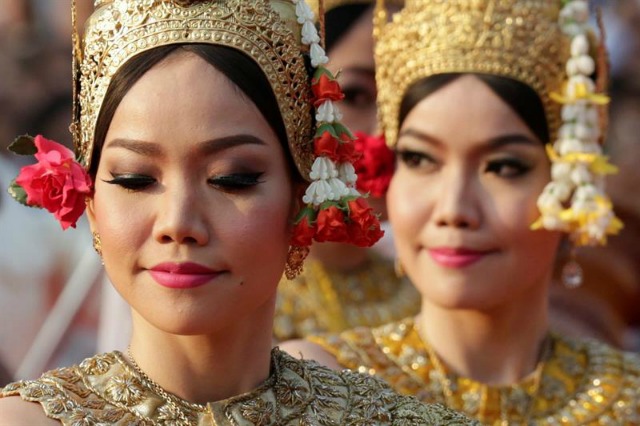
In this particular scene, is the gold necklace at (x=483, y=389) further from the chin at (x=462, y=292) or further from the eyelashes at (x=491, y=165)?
the eyelashes at (x=491, y=165)

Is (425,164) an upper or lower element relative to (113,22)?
lower

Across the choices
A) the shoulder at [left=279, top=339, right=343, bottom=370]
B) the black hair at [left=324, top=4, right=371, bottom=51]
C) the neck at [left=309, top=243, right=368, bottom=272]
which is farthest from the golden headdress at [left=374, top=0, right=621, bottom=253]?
the neck at [left=309, top=243, right=368, bottom=272]

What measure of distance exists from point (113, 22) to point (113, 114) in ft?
0.68

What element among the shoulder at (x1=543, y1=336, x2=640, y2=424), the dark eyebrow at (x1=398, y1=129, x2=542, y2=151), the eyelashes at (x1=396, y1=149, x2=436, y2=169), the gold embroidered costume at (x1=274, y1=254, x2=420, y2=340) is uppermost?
the dark eyebrow at (x1=398, y1=129, x2=542, y2=151)

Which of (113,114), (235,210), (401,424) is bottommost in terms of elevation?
(401,424)

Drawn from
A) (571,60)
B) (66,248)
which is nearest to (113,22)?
(571,60)

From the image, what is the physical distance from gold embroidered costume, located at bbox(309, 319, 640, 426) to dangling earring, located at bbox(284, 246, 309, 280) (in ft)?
4.47

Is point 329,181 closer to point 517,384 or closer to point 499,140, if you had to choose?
point 499,140

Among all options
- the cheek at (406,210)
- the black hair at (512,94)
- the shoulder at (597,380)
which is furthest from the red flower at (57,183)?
the shoulder at (597,380)

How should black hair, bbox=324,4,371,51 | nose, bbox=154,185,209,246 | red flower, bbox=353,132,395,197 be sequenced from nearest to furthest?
nose, bbox=154,185,209,246, red flower, bbox=353,132,395,197, black hair, bbox=324,4,371,51

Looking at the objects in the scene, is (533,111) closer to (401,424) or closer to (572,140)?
(572,140)

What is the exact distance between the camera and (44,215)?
7.68 metres

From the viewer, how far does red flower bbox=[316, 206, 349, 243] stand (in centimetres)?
328

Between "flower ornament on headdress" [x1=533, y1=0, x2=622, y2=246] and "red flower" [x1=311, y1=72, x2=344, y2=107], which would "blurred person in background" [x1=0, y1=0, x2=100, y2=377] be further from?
"red flower" [x1=311, y1=72, x2=344, y2=107]
